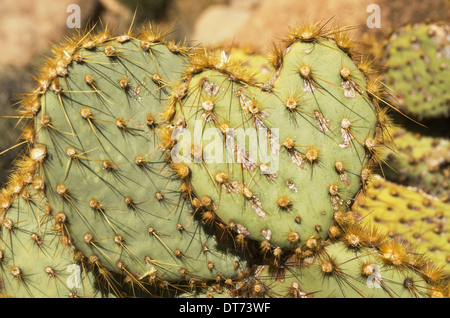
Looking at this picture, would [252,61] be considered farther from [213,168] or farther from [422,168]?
[422,168]

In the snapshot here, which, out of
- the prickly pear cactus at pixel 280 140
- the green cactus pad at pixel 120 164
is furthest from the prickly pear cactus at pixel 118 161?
the prickly pear cactus at pixel 280 140

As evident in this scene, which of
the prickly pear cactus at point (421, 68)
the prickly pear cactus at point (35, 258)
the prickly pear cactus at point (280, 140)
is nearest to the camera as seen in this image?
the prickly pear cactus at point (280, 140)

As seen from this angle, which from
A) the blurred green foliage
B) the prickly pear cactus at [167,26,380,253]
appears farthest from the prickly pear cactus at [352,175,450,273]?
the blurred green foliage

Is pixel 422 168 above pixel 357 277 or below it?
above

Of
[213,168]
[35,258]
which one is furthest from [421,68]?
[35,258]

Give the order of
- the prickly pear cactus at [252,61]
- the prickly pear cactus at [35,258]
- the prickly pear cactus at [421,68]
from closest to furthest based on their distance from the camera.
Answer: the prickly pear cactus at [35,258] → the prickly pear cactus at [252,61] → the prickly pear cactus at [421,68]

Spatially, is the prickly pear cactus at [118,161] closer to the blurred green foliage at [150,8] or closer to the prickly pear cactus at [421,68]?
the prickly pear cactus at [421,68]
